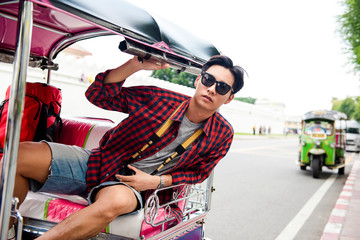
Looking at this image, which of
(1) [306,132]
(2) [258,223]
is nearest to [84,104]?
(1) [306,132]

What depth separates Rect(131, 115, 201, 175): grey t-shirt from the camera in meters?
2.40

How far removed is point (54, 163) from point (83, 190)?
0.30m

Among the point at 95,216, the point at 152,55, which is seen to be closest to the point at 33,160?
the point at 95,216

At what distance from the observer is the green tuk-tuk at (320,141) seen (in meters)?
9.47

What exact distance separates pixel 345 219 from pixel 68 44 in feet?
14.7

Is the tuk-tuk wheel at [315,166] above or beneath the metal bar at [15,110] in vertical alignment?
beneath

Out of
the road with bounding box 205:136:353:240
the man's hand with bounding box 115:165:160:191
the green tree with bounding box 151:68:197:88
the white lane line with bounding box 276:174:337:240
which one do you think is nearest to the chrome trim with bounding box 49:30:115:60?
the man's hand with bounding box 115:165:160:191

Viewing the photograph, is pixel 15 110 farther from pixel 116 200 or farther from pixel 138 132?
pixel 138 132

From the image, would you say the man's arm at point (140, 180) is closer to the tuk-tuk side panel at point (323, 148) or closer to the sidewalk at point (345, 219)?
the sidewalk at point (345, 219)

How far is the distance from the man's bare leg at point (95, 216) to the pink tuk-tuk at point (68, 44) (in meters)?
0.15

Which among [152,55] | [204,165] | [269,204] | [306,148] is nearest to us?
[152,55]

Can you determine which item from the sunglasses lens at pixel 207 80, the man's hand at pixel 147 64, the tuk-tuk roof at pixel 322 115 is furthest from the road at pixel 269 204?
the man's hand at pixel 147 64

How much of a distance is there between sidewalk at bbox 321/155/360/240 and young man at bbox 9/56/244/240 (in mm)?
2751

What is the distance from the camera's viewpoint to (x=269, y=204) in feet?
20.1
